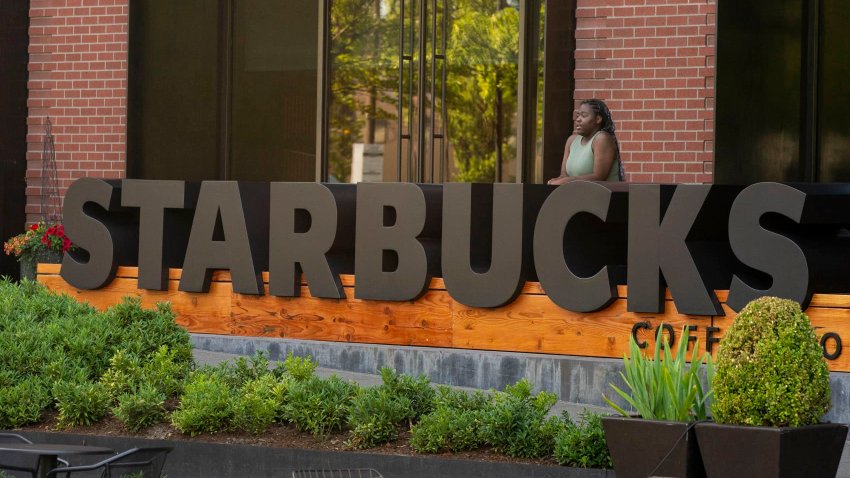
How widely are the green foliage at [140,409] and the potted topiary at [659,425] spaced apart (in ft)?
9.63

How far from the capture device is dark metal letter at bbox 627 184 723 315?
9.79 meters

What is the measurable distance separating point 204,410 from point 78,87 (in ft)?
26.6

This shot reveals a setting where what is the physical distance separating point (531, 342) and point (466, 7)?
4895 millimetres

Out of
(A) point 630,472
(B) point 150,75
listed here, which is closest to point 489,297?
(A) point 630,472

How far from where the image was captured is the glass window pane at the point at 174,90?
15.1 metres

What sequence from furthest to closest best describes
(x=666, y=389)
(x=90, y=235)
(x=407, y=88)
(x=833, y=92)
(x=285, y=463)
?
(x=407, y=88) → (x=833, y=92) → (x=90, y=235) → (x=285, y=463) → (x=666, y=389)

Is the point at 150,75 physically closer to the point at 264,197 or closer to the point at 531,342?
the point at 264,197

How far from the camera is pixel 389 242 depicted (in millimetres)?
11047

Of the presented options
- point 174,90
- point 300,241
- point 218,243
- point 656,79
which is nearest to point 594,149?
point 656,79

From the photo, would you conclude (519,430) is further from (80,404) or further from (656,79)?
(656,79)

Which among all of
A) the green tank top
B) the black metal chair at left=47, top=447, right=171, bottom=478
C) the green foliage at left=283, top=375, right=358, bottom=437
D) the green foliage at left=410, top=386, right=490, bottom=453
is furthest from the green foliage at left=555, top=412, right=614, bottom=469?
the green tank top

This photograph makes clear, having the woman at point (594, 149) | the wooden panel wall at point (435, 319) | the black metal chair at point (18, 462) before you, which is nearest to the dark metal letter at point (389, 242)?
the wooden panel wall at point (435, 319)

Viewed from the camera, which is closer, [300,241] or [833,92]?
[300,241]

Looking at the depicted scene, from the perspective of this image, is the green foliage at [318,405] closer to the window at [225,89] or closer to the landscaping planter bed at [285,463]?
the landscaping planter bed at [285,463]
